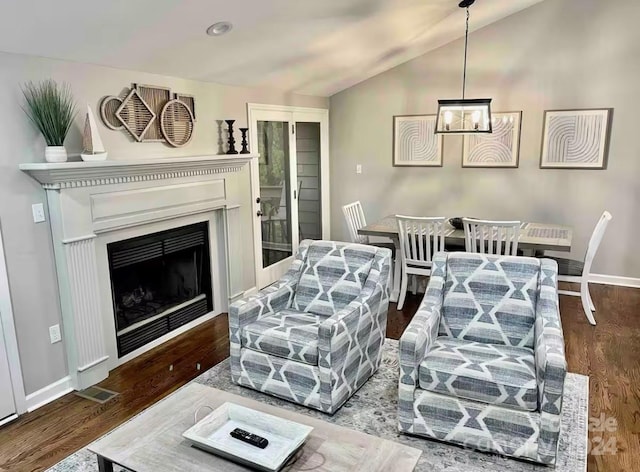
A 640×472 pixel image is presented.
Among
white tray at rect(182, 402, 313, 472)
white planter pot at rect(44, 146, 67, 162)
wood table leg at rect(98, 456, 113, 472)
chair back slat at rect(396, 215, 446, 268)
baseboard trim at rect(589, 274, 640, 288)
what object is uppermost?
white planter pot at rect(44, 146, 67, 162)

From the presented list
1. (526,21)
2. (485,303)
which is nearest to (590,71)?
(526,21)

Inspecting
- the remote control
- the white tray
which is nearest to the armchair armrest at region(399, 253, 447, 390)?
the white tray

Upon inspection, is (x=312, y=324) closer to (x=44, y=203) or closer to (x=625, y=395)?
(x=44, y=203)

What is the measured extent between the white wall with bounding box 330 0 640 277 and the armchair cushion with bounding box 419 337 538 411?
322 cm

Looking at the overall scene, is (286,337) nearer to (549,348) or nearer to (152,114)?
(549,348)

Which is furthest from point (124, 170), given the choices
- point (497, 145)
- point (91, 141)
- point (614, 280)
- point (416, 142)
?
point (614, 280)

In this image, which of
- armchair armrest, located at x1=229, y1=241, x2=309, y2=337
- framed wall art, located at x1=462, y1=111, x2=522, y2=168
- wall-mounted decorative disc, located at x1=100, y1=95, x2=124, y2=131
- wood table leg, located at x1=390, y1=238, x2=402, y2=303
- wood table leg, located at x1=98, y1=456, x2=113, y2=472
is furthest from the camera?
framed wall art, located at x1=462, y1=111, x2=522, y2=168

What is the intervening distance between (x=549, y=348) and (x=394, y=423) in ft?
3.13

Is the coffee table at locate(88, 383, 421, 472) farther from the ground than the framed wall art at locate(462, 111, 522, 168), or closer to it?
closer to it

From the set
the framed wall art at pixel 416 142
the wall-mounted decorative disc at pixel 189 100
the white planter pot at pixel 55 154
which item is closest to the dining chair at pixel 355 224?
the framed wall art at pixel 416 142

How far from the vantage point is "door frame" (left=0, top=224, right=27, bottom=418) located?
2746mm

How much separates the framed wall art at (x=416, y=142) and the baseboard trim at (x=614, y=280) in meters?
2.12

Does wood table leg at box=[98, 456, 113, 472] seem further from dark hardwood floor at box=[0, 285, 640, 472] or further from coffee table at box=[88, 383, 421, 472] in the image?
dark hardwood floor at box=[0, 285, 640, 472]

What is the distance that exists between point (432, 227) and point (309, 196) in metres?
2.12
